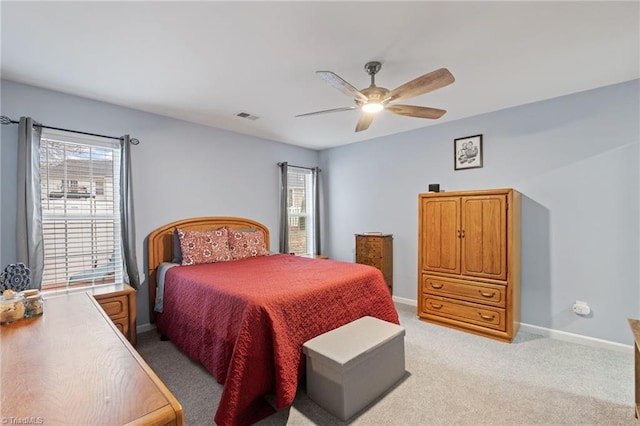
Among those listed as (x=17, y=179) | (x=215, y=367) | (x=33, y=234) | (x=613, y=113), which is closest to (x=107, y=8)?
(x=17, y=179)

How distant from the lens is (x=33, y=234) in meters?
2.62

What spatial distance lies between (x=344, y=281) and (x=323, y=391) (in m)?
0.85

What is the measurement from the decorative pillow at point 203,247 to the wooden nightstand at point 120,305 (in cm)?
59

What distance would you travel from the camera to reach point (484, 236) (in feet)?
10.4

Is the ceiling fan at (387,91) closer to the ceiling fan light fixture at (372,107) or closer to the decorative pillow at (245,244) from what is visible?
the ceiling fan light fixture at (372,107)

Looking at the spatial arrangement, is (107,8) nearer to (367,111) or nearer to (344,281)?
(367,111)

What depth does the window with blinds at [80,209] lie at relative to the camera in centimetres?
285

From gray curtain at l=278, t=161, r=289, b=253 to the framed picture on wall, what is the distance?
8.24ft

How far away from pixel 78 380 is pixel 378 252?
3756mm

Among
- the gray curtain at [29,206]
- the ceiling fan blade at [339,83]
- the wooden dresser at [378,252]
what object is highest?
the ceiling fan blade at [339,83]

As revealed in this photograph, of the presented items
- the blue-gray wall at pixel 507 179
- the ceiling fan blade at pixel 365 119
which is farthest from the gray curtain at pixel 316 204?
the ceiling fan blade at pixel 365 119

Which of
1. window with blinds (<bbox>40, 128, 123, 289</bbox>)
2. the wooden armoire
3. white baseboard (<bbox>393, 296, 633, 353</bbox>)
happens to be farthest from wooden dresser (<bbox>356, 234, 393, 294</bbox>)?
window with blinds (<bbox>40, 128, 123, 289</bbox>)

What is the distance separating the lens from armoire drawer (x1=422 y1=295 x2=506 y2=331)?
306 centimetres

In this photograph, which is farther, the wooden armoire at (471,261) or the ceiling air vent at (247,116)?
the ceiling air vent at (247,116)
